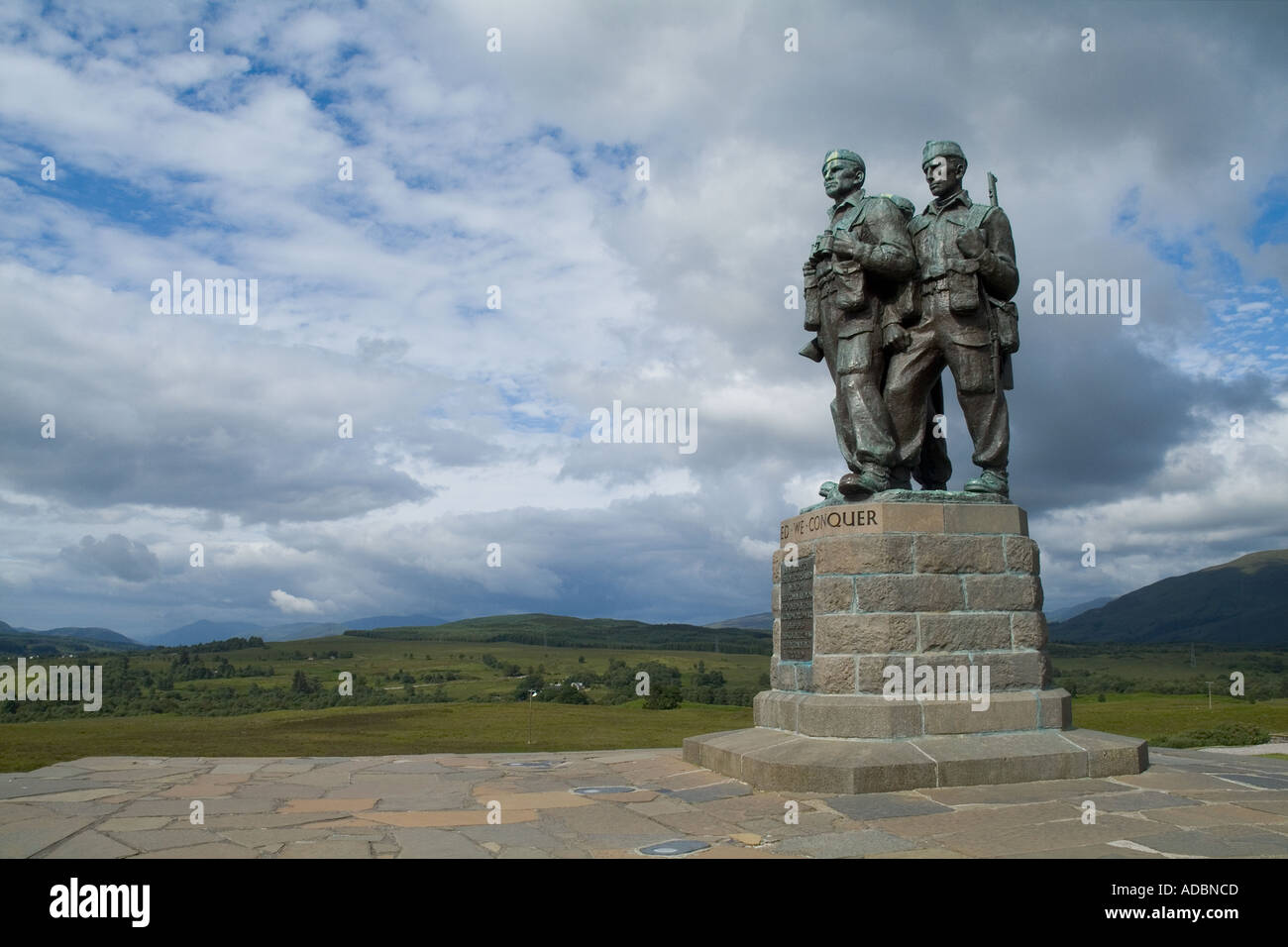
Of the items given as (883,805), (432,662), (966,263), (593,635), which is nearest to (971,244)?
(966,263)

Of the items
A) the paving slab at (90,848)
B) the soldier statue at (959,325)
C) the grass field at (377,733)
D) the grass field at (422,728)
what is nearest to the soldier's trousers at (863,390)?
the soldier statue at (959,325)

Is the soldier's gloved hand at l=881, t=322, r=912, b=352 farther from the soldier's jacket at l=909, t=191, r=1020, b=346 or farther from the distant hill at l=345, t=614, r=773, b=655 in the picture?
the distant hill at l=345, t=614, r=773, b=655

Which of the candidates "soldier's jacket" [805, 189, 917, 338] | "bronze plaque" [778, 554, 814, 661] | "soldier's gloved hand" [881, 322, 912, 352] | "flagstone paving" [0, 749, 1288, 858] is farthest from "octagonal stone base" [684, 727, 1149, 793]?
"soldier's jacket" [805, 189, 917, 338]

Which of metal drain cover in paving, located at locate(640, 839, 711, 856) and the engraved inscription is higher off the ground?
the engraved inscription

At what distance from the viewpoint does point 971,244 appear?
9.02m

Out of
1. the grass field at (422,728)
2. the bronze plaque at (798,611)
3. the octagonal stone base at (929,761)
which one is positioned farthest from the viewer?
the grass field at (422,728)

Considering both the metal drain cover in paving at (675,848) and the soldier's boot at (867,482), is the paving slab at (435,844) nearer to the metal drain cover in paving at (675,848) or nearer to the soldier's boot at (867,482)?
the metal drain cover in paving at (675,848)

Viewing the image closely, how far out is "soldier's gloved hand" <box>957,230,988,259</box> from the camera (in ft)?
29.6

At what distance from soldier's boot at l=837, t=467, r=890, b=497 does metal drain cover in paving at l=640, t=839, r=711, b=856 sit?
438cm

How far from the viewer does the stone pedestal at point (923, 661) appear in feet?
25.2

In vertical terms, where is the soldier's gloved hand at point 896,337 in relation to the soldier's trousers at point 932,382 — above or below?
above

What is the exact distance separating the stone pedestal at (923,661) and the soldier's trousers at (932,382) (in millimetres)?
761

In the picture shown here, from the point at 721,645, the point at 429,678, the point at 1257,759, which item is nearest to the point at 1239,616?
the point at 721,645
